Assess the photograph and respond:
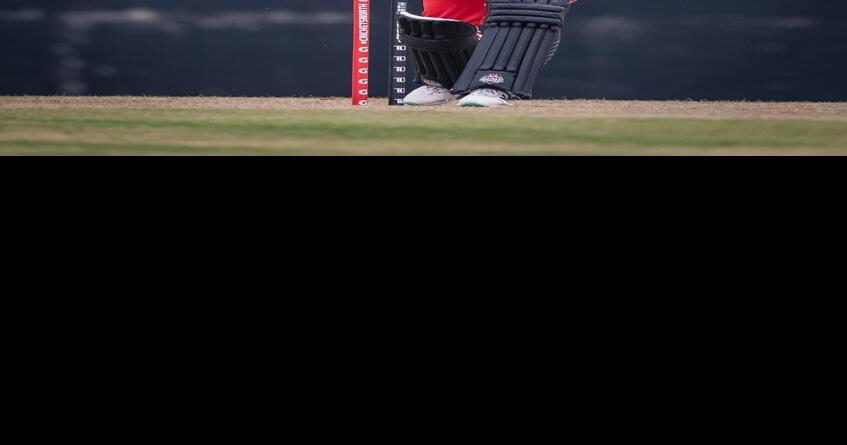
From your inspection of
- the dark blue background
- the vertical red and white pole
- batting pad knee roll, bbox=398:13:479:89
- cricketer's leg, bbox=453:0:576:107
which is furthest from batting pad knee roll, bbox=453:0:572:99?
the vertical red and white pole

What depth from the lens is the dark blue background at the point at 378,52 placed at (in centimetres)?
521

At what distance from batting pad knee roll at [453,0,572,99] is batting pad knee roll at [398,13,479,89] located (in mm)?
157

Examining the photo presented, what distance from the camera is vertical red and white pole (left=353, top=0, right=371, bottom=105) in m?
4.96

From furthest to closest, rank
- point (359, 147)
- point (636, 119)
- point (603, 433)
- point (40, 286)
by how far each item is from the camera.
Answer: point (636, 119)
point (359, 147)
point (40, 286)
point (603, 433)

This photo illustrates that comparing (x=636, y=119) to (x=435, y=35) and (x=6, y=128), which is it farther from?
(x=6, y=128)

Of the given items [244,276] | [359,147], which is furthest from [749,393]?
[359,147]

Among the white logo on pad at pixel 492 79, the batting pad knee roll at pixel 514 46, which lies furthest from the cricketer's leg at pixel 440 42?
the white logo on pad at pixel 492 79

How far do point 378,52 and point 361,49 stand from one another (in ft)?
1.14

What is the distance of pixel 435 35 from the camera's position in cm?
495

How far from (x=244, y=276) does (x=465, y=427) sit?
0.63m

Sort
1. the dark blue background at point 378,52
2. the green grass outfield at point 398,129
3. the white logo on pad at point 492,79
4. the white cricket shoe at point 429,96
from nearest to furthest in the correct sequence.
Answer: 1. the green grass outfield at point 398,129
2. the white logo on pad at point 492,79
3. the white cricket shoe at point 429,96
4. the dark blue background at point 378,52

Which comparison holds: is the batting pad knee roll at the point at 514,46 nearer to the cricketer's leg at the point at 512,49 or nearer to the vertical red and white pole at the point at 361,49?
the cricketer's leg at the point at 512,49

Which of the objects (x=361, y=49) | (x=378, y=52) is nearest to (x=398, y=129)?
(x=361, y=49)

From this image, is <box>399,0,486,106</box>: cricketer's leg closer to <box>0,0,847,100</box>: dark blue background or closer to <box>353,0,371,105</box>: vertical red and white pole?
<box>353,0,371,105</box>: vertical red and white pole
